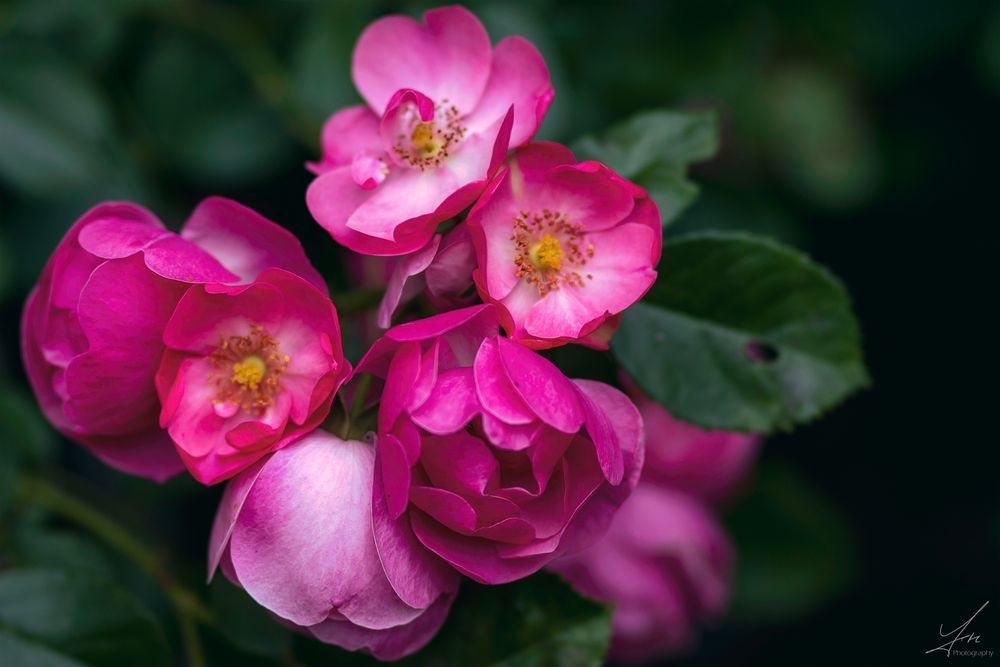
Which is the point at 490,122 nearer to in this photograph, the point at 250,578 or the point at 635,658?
the point at 250,578

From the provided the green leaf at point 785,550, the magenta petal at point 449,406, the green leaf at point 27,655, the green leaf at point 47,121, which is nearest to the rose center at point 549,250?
the magenta petal at point 449,406

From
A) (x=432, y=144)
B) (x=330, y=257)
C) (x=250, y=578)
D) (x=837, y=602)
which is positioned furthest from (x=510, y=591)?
(x=837, y=602)

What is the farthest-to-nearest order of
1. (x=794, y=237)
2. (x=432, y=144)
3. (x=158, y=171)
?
(x=794, y=237) → (x=158, y=171) → (x=432, y=144)

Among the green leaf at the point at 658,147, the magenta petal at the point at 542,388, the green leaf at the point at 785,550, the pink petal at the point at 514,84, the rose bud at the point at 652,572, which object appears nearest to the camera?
the magenta petal at the point at 542,388

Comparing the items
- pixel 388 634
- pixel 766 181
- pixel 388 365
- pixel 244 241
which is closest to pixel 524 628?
pixel 388 634

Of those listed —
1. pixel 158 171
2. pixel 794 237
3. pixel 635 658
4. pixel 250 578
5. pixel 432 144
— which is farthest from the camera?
pixel 794 237

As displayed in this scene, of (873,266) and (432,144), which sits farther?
(873,266)

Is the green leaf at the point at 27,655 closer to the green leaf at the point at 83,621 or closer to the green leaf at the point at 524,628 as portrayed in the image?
the green leaf at the point at 83,621

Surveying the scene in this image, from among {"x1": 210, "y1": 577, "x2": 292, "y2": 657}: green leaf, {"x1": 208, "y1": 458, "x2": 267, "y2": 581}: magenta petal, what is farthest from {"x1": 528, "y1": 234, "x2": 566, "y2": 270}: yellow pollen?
{"x1": 210, "y1": 577, "x2": 292, "y2": 657}: green leaf
